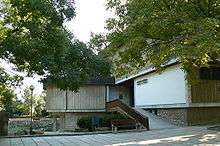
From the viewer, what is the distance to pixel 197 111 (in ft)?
84.3

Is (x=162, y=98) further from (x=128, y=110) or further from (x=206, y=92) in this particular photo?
(x=206, y=92)

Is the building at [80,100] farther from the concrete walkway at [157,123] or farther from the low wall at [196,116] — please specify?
the low wall at [196,116]

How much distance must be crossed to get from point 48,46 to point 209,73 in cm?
1416

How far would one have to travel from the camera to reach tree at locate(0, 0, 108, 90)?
51.5ft

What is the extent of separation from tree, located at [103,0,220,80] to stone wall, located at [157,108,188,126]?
7.45 meters

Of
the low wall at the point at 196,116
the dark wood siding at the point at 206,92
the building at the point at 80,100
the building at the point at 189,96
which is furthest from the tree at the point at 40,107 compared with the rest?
the dark wood siding at the point at 206,92

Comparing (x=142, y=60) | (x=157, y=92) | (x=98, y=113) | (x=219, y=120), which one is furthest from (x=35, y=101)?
(x=142, y=60)

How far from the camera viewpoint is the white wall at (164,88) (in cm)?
2595

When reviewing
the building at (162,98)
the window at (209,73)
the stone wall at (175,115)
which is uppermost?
the window at (209,73)

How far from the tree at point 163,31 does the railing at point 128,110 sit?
6788 mm

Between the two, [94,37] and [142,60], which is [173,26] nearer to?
[142,60]

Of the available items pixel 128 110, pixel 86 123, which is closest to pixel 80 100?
pixel 86 123

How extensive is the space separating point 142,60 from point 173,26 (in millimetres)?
3764

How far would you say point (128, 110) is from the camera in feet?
100
